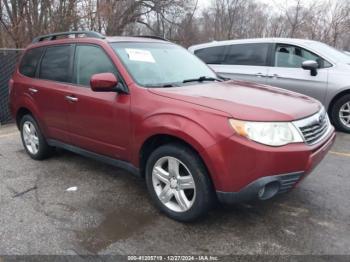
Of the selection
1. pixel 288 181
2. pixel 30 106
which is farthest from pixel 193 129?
pixel 30 106

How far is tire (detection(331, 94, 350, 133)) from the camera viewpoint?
6.40m

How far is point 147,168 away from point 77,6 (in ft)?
31.9

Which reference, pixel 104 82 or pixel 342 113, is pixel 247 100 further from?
pixel 342 113

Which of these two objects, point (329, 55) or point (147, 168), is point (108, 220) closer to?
point (147, 168)

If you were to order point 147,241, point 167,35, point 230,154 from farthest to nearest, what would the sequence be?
point 167,35, point 147,241, point 230,154

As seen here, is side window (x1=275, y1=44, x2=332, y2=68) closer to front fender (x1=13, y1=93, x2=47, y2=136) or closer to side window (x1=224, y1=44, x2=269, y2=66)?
side window (x1=224, y1=44, x2=269, y2=66)

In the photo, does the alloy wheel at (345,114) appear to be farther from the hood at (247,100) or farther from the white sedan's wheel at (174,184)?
the white sedan's wheel at (174,184)

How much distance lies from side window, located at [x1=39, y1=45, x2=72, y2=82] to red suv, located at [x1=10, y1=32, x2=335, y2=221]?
0.01 m

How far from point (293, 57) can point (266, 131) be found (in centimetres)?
471

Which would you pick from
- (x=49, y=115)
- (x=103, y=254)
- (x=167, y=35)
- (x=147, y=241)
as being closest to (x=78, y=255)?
(x=103, y=254)

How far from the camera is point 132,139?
3494mm

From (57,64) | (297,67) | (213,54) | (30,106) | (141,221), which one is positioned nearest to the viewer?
(141,221)

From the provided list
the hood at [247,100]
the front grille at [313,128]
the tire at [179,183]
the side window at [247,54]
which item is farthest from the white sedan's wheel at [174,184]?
the side window at [247,54]

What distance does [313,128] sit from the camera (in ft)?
10.2
